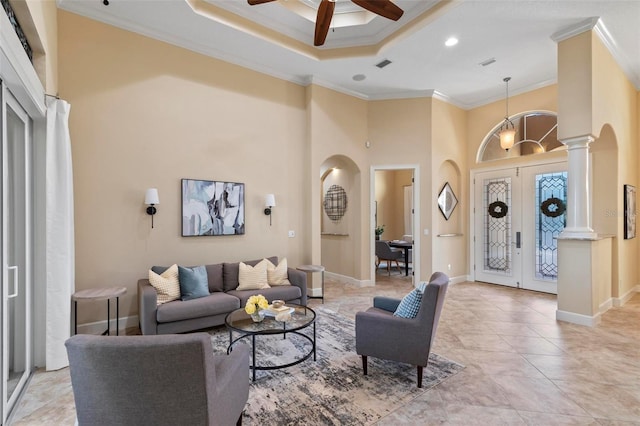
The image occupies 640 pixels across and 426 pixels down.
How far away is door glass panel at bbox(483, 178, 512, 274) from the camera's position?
20.9 feet

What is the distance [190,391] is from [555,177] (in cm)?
659

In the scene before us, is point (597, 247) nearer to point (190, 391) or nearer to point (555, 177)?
point (555, 177)

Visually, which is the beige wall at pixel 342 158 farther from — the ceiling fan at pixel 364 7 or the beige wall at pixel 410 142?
the ceiling fan at pixel 364 7

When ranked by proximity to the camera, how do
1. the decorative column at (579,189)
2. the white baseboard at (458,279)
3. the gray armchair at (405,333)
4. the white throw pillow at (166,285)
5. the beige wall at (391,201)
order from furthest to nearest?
the beige wall at (391,201)
the white baseboard at (458,279)
the decorative column at (579,189)
the white throw pillow at (166,285)
the gray armchair at (405,333)

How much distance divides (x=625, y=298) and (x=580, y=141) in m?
2.95

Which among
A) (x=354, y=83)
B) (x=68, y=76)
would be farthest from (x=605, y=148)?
(x=68, y=76)

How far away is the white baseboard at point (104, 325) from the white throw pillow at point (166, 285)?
0.76 meters

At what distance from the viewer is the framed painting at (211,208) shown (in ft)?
14.6

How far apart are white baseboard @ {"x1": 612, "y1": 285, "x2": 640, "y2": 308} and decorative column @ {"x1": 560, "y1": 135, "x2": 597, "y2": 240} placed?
5.46 feet

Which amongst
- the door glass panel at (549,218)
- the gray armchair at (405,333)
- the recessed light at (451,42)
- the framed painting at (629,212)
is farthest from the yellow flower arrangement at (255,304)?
the framed painting at (629,212)

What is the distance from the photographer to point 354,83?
232 inches

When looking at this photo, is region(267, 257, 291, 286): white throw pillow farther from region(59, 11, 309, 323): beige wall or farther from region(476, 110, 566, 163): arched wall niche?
region(476, 110, 566, 163): arched wall niche

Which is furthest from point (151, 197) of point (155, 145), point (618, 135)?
point (618, 135)

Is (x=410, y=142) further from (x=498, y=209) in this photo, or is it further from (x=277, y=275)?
(x=277, y=275)
